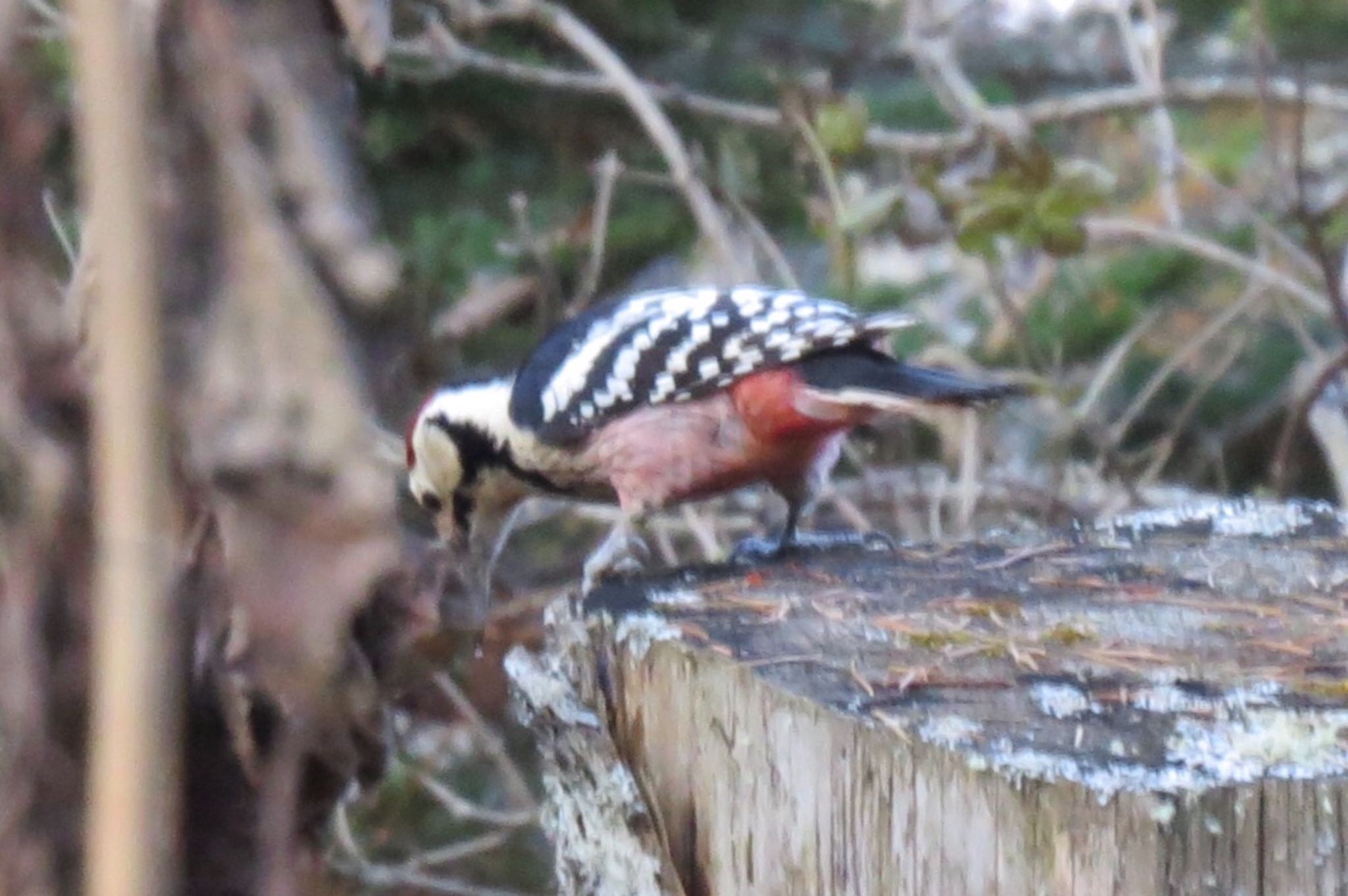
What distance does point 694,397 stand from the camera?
109 inches

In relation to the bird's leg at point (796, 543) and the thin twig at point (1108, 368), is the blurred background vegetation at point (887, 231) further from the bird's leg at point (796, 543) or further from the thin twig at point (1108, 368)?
the bird's leg at point (796, 543)

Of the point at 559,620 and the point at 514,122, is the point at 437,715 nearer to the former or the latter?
the point at 514,122

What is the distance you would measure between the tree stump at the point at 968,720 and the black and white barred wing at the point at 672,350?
1.50 feet

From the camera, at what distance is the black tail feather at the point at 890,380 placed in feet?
7.94

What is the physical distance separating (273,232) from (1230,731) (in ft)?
3.46

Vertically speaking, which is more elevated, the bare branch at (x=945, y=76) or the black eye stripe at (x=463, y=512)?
the bare branch at (x=945, y=76)

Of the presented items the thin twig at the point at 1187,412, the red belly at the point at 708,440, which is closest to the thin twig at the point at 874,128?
the thin twig at the point at 1187,412

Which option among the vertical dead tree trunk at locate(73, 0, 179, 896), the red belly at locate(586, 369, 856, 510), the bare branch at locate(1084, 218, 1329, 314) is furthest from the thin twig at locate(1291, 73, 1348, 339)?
the vertical dead tree trunk at locate(73, 0, 179, 896)

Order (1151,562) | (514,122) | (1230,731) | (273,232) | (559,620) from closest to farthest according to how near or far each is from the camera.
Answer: (273,232)
(1230,731)
(559,620)
(1151,562)
(514,122)

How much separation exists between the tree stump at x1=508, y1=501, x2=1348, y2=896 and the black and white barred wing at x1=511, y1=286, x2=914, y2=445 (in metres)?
0.46

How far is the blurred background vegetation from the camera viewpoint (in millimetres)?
3875

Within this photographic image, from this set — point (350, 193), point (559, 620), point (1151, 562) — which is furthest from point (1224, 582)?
point (350, 193)

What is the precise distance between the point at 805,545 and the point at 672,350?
438 mm

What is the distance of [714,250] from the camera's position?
14.6ft
